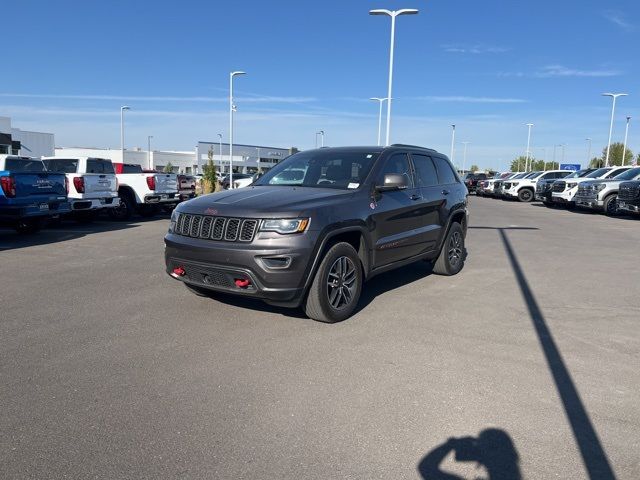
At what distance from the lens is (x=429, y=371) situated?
401cm

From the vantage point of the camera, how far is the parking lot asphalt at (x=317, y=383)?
9.29 feet

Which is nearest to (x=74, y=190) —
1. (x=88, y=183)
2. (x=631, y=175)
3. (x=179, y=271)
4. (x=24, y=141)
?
(x=88, y=183)

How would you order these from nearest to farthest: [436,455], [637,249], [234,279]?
1. [436,455]
2. [234,279]
3. [637,249]

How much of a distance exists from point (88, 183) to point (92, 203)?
0.52 m

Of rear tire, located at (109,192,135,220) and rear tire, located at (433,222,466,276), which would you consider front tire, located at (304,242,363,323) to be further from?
rear tire, located at (109,192,135,220)

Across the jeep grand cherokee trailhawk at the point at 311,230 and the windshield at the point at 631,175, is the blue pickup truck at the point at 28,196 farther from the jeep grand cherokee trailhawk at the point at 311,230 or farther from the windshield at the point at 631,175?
the windshield at the point at 631,175

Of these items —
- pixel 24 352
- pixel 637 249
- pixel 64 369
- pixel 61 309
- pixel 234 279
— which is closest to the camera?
pixel 64 369

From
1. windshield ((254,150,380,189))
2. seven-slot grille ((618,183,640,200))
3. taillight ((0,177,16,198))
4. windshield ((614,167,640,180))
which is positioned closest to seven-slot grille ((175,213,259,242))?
windshield ((254,150,380,189))

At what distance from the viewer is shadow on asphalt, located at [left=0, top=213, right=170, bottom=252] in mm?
10516

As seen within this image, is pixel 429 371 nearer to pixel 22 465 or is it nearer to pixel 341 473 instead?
pixel 341 473

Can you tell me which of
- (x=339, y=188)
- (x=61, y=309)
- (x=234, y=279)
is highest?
(x=339, y=188)

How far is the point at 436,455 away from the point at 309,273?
2213 mm

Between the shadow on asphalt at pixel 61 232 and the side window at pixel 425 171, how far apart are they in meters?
7.72

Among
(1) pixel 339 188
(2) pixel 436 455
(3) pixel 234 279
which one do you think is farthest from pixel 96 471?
(1) pixel 339 188
